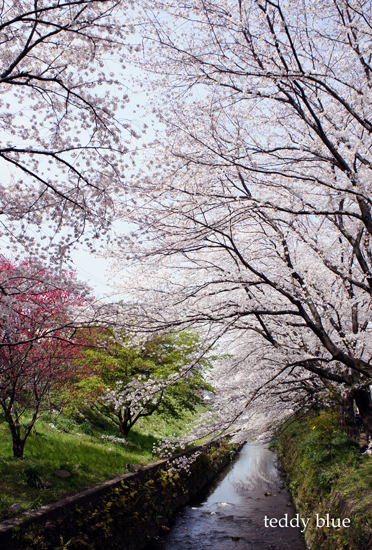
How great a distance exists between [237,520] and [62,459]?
237 inches

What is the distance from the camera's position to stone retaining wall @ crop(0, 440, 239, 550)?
477cm

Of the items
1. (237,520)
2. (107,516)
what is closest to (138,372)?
(107,516)

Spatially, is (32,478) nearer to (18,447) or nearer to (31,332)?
(18,447)

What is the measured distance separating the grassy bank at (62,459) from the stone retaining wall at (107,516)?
1.03 ft

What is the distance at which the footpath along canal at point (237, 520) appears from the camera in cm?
829

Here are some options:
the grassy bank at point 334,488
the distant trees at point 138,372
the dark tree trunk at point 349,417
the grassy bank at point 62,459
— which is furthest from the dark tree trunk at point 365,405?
the grassy bank at point 62,459

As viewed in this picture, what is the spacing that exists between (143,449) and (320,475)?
5.84m

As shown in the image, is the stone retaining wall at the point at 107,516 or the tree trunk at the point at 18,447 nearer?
the stone retaining wall at the point at 107,516

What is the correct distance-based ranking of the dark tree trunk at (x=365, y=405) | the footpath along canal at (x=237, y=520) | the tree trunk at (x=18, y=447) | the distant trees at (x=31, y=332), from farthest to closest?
1. the footpath along canal at (x=237, y=520)
2. the tree trunk at (x=18, y=447)
3. the dark tree trunk at (x=365, y=405)
4. the distant trees at (x=31, y=332)

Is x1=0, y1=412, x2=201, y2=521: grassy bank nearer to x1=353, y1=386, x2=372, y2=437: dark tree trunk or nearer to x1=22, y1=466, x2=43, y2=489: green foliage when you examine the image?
x1=22, y1=466, x2=43, y2=489: green foliage

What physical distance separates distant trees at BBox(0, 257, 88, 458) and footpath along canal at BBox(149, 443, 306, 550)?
4513mm

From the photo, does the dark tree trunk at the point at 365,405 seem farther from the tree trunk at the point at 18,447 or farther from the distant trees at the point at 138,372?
the tree trunk at the point at 18,447

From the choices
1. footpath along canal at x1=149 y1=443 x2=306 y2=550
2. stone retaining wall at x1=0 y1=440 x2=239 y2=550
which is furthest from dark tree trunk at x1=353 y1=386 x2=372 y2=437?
stone retaining wall at x1=0 y1=440 x2=239 y2=550

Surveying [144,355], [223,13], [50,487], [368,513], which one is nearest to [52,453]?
[50,487]
